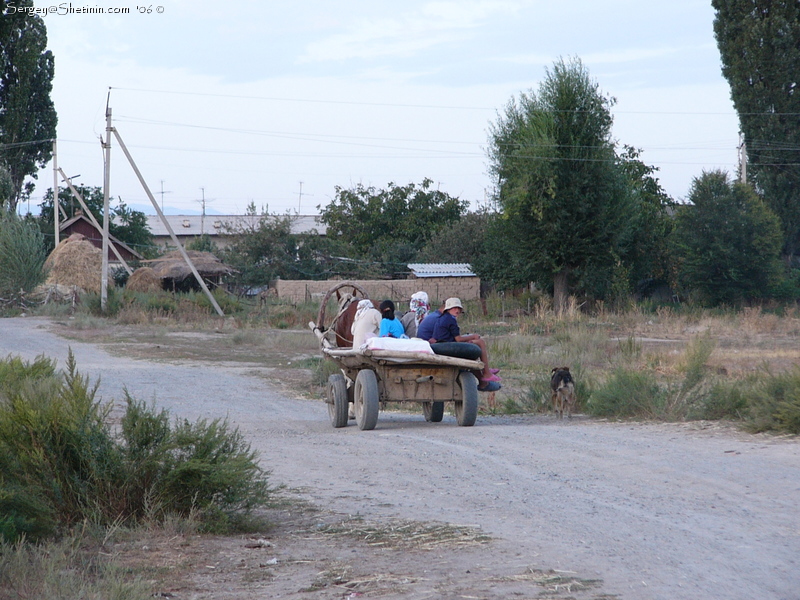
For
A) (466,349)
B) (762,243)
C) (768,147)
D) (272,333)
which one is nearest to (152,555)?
(466,349)

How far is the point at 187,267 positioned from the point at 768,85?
109 feet

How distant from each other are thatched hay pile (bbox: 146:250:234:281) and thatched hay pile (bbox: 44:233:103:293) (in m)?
3.22

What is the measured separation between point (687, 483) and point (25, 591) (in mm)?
5224

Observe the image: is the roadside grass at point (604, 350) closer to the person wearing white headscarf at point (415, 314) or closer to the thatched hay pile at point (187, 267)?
the person wearing white headscarf at point (415, 314)

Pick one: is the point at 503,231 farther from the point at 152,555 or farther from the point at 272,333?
the point at 152,555

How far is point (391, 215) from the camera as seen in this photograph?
216 feet

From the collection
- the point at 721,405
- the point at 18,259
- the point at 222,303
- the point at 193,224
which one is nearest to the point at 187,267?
the point at 18,259

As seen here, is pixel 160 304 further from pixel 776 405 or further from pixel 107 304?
pixel 776 405

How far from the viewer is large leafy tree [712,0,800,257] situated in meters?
47.1

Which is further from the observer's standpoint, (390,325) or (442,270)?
(442,270)

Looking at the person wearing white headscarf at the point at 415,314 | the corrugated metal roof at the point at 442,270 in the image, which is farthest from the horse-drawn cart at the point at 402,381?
the corrugated metal roof at the point at 442,270

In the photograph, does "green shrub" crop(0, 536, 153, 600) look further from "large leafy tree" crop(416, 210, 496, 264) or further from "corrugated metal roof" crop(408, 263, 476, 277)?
"large leafy tree" crop(416, 210, 496, 264)

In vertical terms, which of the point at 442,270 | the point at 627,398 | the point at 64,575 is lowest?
the point at 64,575

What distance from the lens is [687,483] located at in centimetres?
760
